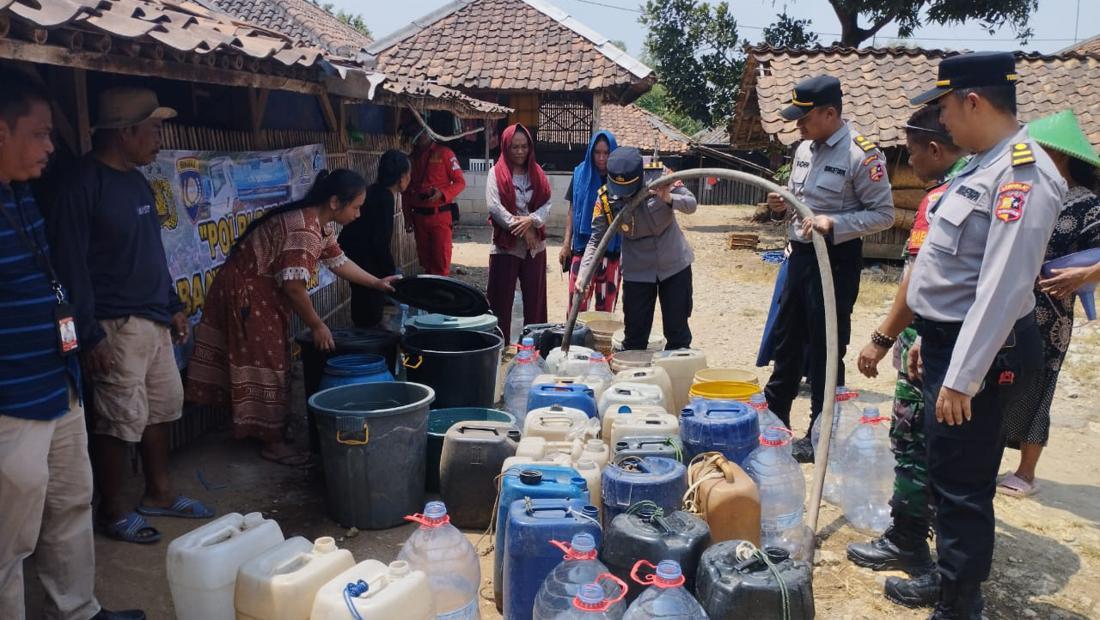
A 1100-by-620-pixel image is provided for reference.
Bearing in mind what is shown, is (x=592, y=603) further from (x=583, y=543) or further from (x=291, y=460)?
(x=291, y=460)

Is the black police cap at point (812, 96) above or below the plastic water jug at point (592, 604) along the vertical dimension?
above

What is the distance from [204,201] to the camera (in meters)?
5.05

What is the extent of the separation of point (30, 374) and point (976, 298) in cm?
315

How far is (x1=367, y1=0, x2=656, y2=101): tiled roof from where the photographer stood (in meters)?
15.2

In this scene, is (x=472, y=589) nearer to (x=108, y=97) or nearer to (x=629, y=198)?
(x=108, y=97)

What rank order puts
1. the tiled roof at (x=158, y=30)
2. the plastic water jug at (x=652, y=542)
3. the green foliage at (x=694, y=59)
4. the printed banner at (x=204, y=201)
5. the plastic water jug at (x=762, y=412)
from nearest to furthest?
the tiled roof at (x=158, y=30), the plastic water jug at (x=652, y=542), the plastic water jug at (x=762, y=412), the printed banner at (x=204, y=201), the green foliage at (x=694, y=59)

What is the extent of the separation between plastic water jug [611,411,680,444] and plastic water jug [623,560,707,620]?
1.27 metres

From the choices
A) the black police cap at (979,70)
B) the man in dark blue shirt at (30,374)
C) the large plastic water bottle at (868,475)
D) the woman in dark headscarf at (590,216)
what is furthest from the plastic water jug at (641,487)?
the woman in dark headscarf at (590,216)

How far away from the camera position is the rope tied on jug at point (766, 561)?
2.48 meters

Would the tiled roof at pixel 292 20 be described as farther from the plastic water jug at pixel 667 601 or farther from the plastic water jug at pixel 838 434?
the plastic water jug at pixel 667 601

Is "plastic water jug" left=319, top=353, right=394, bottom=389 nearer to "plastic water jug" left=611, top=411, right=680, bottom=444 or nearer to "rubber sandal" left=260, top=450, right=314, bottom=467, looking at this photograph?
"rubber sandal" left=260, top=450, right=314, bottom=467

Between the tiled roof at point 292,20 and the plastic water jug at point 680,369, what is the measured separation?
12103 millimetres

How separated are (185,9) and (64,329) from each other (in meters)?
2.16

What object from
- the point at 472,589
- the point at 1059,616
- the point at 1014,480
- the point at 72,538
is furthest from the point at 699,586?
the point at 1014,480
